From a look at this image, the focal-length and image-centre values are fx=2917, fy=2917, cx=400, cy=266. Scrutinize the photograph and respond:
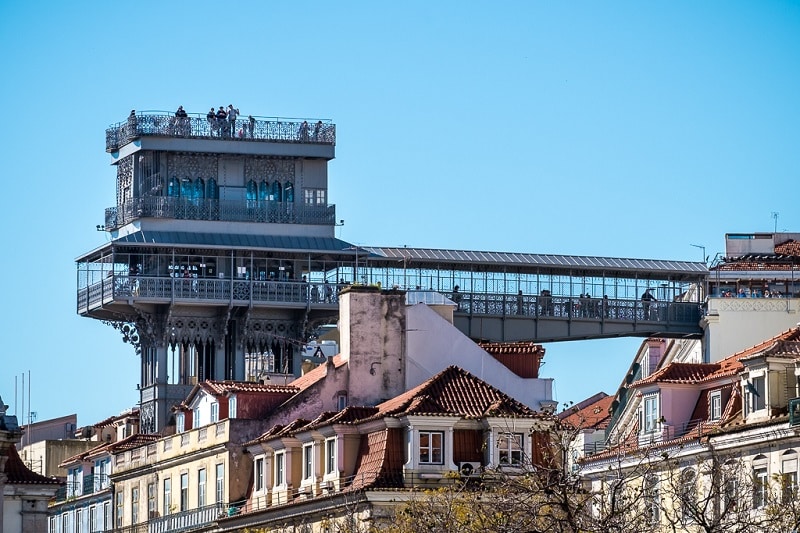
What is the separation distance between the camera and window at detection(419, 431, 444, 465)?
99.4 metres

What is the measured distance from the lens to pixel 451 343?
391ft

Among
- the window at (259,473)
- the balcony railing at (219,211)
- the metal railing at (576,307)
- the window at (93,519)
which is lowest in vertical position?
the window at (93,519)

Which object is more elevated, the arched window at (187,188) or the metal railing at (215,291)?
the arched window at (187,188)

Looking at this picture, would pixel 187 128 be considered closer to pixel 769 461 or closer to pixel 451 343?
pixel 451 343

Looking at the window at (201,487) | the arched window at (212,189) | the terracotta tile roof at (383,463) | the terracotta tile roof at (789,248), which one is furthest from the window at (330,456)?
the arched window at (212,189)

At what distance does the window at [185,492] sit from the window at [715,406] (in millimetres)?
34817

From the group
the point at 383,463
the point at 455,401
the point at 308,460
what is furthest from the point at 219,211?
the point at 383,463

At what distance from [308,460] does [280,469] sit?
→ 3.49 meters

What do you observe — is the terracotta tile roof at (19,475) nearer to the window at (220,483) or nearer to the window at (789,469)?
the window at (220,483)

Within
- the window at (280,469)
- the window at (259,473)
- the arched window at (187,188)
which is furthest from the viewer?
the arched window at (187,188)

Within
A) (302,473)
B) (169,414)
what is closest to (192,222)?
(169,414)

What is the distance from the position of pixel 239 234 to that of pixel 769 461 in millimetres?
87985

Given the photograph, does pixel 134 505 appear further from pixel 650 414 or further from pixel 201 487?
pixel 650 414

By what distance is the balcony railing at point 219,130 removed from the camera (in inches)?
6727
